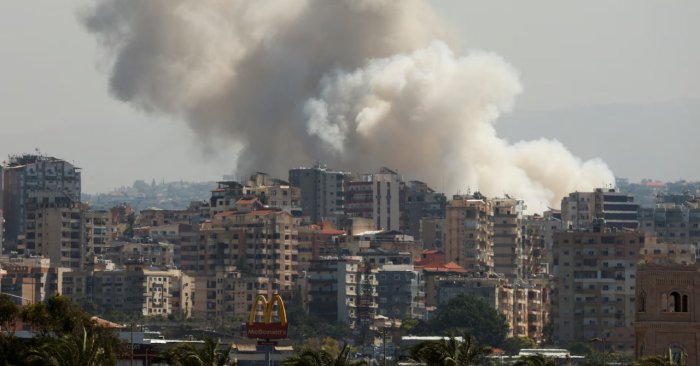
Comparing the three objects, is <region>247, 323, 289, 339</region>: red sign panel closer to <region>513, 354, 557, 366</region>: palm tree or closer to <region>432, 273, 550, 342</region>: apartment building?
<region>513, 354, 557, 366</region>: palm tree

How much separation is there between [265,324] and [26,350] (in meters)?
33.7

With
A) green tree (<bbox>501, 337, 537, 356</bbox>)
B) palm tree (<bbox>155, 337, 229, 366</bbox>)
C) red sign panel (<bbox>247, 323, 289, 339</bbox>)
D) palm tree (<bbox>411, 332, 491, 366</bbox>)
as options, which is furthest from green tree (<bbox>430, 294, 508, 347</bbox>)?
palm tree (<bbox>411, 332, 491, 366</bbox>)

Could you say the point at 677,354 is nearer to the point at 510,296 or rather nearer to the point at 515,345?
the point at 515,345

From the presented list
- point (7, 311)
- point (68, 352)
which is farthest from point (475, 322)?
point (68, 352)

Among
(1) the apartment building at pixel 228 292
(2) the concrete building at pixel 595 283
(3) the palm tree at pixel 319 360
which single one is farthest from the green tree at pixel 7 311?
(1) the apartment building at pixel 228 292

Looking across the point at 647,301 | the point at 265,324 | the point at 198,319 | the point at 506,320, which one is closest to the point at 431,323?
the point at 506,320

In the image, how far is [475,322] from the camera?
518ft

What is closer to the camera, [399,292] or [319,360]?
[319,360]

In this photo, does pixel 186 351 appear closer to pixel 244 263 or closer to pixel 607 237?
pixel 607 237

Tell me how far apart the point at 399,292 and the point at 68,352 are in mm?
112830

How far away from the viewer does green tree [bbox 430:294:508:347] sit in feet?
516

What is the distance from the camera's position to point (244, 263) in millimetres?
190875

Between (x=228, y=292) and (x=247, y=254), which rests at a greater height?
(x=247, y=254)

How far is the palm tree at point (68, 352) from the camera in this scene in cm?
6675
